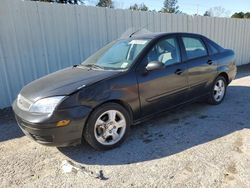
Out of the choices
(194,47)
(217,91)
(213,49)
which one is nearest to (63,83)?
(194,47)

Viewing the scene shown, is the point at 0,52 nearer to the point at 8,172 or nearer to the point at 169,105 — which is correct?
the point at 8,172

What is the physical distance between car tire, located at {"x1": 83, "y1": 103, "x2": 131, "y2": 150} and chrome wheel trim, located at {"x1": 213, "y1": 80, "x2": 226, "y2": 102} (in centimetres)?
249

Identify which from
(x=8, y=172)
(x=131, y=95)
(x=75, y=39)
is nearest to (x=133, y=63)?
(x=131, y=95)

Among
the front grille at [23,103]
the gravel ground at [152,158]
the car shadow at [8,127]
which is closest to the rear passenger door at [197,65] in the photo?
the gravel ground at [152,158]

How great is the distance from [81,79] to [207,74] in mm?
2632

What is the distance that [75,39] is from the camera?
632 centimetres

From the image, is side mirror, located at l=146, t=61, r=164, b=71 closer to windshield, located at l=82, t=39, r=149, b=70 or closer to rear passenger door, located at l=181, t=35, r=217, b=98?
windshield, located at l=82, t=39, r=149, b=70

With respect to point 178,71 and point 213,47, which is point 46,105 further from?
point 213,47

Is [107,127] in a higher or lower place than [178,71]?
lower

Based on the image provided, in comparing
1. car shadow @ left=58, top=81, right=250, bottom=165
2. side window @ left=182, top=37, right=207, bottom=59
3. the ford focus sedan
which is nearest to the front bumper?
the ford focus sedan

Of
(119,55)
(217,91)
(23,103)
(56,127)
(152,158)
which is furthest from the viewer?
(217,91)

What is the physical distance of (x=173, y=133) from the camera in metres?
3.98

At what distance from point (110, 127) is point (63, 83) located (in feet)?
2.98

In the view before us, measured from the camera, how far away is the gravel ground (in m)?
2.82
